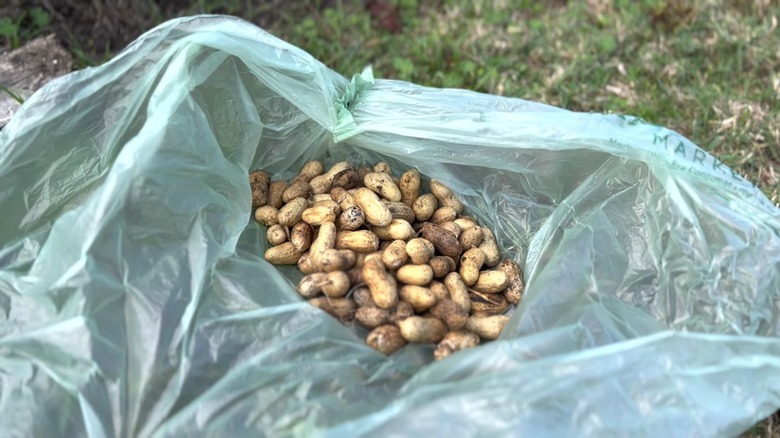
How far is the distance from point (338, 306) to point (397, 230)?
0.33 metres

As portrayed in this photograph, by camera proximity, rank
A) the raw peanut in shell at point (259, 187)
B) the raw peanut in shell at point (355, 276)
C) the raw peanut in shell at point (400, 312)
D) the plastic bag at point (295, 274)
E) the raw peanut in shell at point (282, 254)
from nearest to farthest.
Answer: the plastic bag at point (295, 274), the raw peanut in shell at point (400, 312), the raw peanut in shell at point (355, 276), the raw peanut in shell at point (282, 254), the raw peanut in shell at point (259, 187)

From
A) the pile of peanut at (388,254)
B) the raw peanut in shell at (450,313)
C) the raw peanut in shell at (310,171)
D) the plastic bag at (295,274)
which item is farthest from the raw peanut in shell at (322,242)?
the raw peanut in shell at (450,313)

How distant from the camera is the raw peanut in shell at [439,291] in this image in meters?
1.86

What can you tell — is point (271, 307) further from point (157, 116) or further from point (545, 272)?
point (545, 272)

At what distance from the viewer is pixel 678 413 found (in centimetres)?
141

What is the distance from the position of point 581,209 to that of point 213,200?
995 millimetres

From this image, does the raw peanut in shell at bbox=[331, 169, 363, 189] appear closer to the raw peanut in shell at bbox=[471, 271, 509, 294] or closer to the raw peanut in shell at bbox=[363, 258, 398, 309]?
the raw peanut in shell at bbox=[363, 258, 398, 309]

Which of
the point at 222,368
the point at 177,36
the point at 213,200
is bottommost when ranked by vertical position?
the point at 222,368

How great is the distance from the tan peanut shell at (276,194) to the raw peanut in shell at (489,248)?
1.99 ft

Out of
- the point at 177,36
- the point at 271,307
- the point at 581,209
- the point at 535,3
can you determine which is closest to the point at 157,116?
the point at 177,36

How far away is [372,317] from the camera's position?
1.76m

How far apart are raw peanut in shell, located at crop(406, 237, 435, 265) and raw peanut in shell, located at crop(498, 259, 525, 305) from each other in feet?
0.73

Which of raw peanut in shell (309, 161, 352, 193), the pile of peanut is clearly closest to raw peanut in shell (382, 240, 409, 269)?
the pile of peanut

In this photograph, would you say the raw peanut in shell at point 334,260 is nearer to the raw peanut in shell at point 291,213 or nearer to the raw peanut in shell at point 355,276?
the raw peanut in shell at point 355,276
